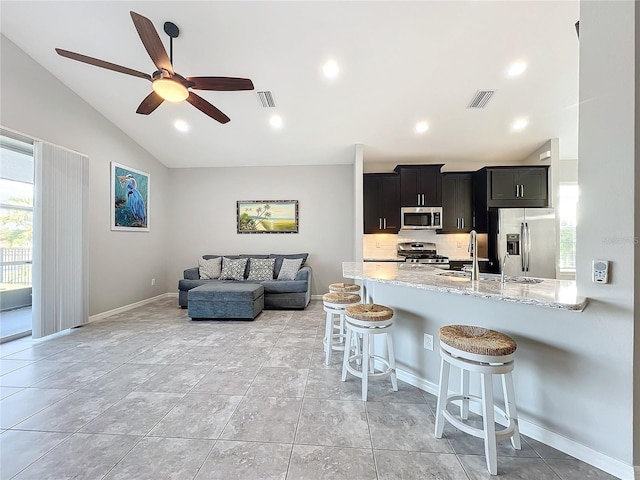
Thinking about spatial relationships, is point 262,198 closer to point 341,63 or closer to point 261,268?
point 261,268

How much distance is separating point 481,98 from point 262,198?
4170 millimetres

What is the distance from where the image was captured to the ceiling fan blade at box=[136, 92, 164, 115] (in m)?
2.97

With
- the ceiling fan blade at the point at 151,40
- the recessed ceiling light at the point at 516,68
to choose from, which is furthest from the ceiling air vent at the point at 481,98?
the ceiling fan blade at the point at 151,40

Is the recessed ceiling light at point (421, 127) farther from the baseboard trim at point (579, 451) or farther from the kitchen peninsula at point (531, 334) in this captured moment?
the baseboard trim at point (579, 451)

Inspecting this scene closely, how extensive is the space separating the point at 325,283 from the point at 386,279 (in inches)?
141

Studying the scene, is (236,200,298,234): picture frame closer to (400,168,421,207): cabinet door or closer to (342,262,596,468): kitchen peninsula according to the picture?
(400,168,421,207): cabinet door

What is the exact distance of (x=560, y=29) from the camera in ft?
9.06

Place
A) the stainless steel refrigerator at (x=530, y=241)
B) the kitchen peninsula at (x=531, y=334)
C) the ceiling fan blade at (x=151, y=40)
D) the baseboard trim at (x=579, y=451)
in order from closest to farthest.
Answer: the baseboard trim at (x=579, y=451) → the kitchen peninsula at (x=531, y=334) → the ceiling fan blade at (x=151, y=40) → the stainless steel refrigerator at (x=530, y=241)

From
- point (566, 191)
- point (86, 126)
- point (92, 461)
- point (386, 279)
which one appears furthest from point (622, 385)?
point (86, 126)

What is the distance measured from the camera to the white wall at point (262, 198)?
5.76 m

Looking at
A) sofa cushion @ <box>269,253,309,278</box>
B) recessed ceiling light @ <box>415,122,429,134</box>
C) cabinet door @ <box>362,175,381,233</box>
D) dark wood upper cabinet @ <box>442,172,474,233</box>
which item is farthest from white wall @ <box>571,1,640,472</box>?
sofa cushion @ <box>269,253,309,278</box>

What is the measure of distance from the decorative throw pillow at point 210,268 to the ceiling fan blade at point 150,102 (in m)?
2.93

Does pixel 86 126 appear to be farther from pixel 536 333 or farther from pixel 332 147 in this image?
pixel 536 333

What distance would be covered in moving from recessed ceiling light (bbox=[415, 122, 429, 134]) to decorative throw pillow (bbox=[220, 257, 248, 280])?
390cm
